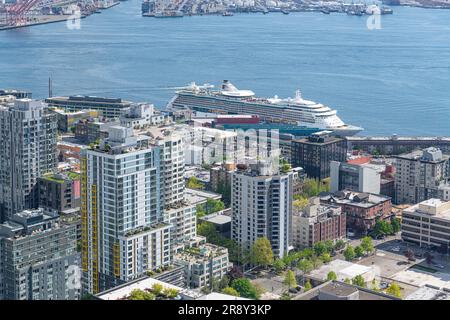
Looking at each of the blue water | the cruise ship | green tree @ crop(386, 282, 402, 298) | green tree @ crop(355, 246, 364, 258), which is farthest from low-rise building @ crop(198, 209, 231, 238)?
the blue water

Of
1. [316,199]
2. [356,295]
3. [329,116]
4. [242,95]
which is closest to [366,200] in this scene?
[316,199]

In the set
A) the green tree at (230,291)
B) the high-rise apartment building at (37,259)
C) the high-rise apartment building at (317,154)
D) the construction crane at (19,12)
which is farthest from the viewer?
the construction crane at (19,12)

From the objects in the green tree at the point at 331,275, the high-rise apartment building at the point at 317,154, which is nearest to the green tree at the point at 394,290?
the green tree at the point at 331,275

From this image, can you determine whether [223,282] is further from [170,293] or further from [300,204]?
[300,204]

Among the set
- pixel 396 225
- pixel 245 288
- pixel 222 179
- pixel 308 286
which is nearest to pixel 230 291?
pixel 245 288

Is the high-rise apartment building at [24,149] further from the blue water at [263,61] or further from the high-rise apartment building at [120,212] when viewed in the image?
the blue water at [263,61]
